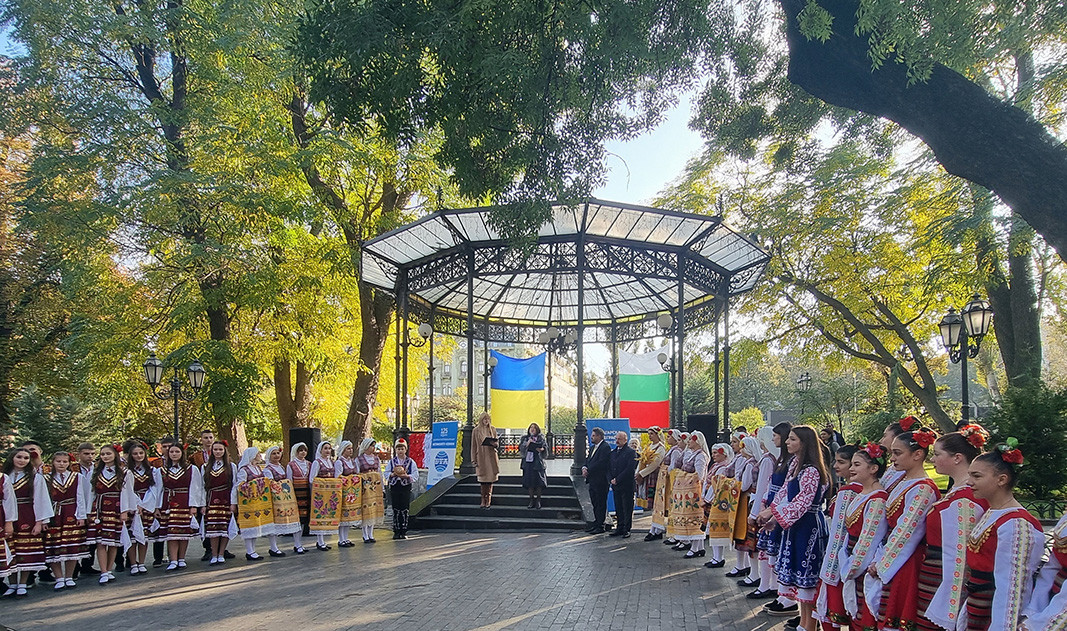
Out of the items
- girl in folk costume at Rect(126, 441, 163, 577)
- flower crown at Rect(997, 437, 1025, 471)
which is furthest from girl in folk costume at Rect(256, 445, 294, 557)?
flower crown at Rect(997, 437, 1025, 471)

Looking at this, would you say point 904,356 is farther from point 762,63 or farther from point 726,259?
point 762,63

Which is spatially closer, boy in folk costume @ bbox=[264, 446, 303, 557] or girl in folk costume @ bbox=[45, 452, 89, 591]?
girl in folk costume @ bbox=[45, 452, 89, 591]

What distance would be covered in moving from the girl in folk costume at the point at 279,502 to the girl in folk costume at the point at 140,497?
153 centimetres

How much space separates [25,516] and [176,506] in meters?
1.82

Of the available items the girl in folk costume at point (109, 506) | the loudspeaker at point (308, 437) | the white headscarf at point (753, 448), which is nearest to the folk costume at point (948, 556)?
the white headscarf at point (753, 448)

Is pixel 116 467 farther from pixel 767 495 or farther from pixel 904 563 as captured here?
pixel 904 563

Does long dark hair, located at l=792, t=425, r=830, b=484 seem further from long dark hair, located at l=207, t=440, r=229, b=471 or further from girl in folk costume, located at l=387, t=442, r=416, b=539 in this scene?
long dark hair, located at l=207, t=440, r=229, b=471

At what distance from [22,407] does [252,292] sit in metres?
9.84

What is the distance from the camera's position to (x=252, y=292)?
1661 cm

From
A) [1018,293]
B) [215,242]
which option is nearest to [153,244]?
[215,242]

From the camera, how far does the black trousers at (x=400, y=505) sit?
12.6 metres

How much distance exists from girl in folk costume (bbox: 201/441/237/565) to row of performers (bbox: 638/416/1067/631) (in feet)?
24.3

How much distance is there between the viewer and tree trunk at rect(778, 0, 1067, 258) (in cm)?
566

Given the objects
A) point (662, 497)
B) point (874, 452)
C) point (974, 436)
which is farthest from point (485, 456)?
point (974, 436)
